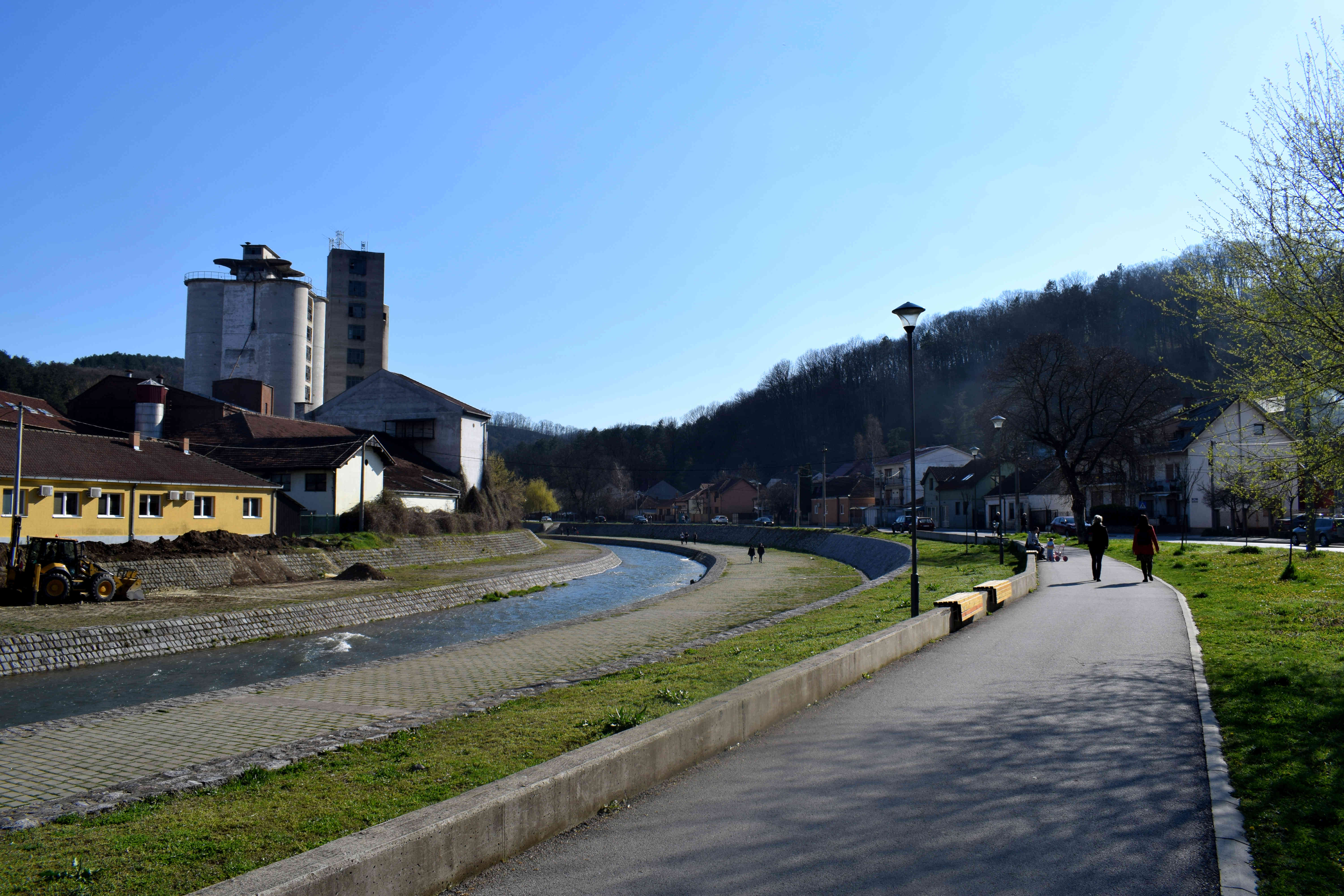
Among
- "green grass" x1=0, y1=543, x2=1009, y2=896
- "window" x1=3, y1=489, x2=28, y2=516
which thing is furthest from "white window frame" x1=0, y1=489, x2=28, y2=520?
"green grass" x1=0, y1=543, x2=1009, y2=896

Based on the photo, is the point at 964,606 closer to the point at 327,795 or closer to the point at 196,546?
the point at 327,795

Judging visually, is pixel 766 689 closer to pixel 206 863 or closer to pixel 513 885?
pixel 513 885

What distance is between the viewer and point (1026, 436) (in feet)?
168

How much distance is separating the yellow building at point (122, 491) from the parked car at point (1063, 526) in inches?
1859

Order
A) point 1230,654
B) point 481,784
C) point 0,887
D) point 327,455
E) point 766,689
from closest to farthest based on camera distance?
point 0,887, point 481,784, point 766,689, point 1230,654, point 327,455

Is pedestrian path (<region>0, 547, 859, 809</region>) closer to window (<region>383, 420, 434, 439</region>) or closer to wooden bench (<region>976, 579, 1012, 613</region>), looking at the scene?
wooden bench (<region>976, 579, 1012, 613</region>)

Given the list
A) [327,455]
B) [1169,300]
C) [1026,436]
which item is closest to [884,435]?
[1026,436]

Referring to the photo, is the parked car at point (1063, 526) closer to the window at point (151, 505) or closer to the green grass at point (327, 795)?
the window at point (151, 505)

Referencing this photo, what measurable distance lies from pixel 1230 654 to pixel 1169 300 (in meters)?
6.24

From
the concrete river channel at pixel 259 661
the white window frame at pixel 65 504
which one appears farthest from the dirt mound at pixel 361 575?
the white window frame at pixel 65 504

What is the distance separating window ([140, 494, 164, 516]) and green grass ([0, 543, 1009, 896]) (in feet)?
92.2

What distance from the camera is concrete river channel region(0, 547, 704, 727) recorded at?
14422mm

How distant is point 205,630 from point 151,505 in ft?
47.7

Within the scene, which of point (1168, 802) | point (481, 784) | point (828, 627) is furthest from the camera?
point (828, 627)
